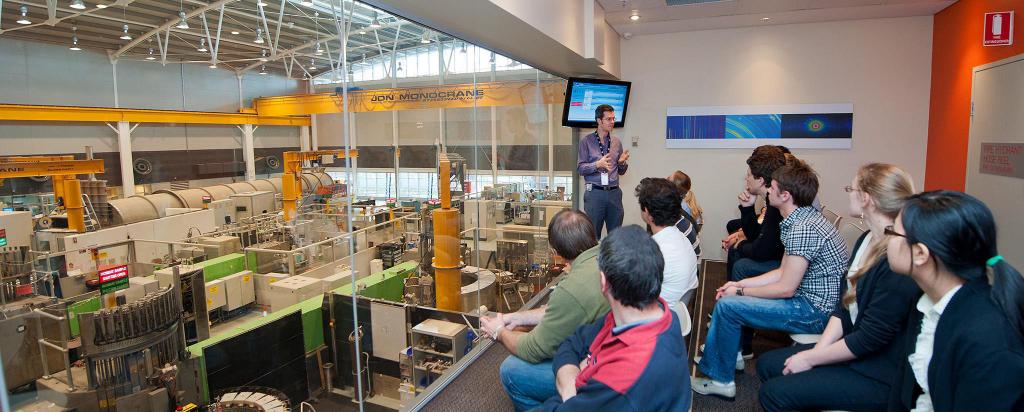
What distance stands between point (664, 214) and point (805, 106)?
4.09m

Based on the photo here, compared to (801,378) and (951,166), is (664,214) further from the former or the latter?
(951,166)

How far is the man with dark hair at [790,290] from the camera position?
94.7 inches

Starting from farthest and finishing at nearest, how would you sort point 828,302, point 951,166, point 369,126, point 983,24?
1. point 951,166
2. point 983,24
3. point 369,126
4. point 828,302

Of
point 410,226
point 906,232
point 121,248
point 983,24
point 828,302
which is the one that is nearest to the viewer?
point 906,232

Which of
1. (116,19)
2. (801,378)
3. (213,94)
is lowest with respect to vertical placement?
(801,378)

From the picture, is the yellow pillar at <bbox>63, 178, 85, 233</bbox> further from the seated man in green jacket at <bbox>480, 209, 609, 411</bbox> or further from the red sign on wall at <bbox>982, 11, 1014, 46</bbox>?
the red sign on wall at <bbox>982, 11, 1014, 46</bbox>

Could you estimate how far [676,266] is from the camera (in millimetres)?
2262

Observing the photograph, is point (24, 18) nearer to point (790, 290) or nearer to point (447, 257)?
point (790, 290)

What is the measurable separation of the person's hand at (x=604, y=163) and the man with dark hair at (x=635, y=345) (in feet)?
10.3

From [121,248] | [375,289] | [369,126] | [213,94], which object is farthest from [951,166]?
[121,248]

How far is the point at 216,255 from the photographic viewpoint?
646 centimetres

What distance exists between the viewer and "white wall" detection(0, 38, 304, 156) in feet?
5.58

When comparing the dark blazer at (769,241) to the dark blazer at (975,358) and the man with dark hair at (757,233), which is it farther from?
the dark blazer at (975,358)

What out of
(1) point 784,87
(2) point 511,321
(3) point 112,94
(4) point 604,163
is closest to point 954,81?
(1) point 784,87
